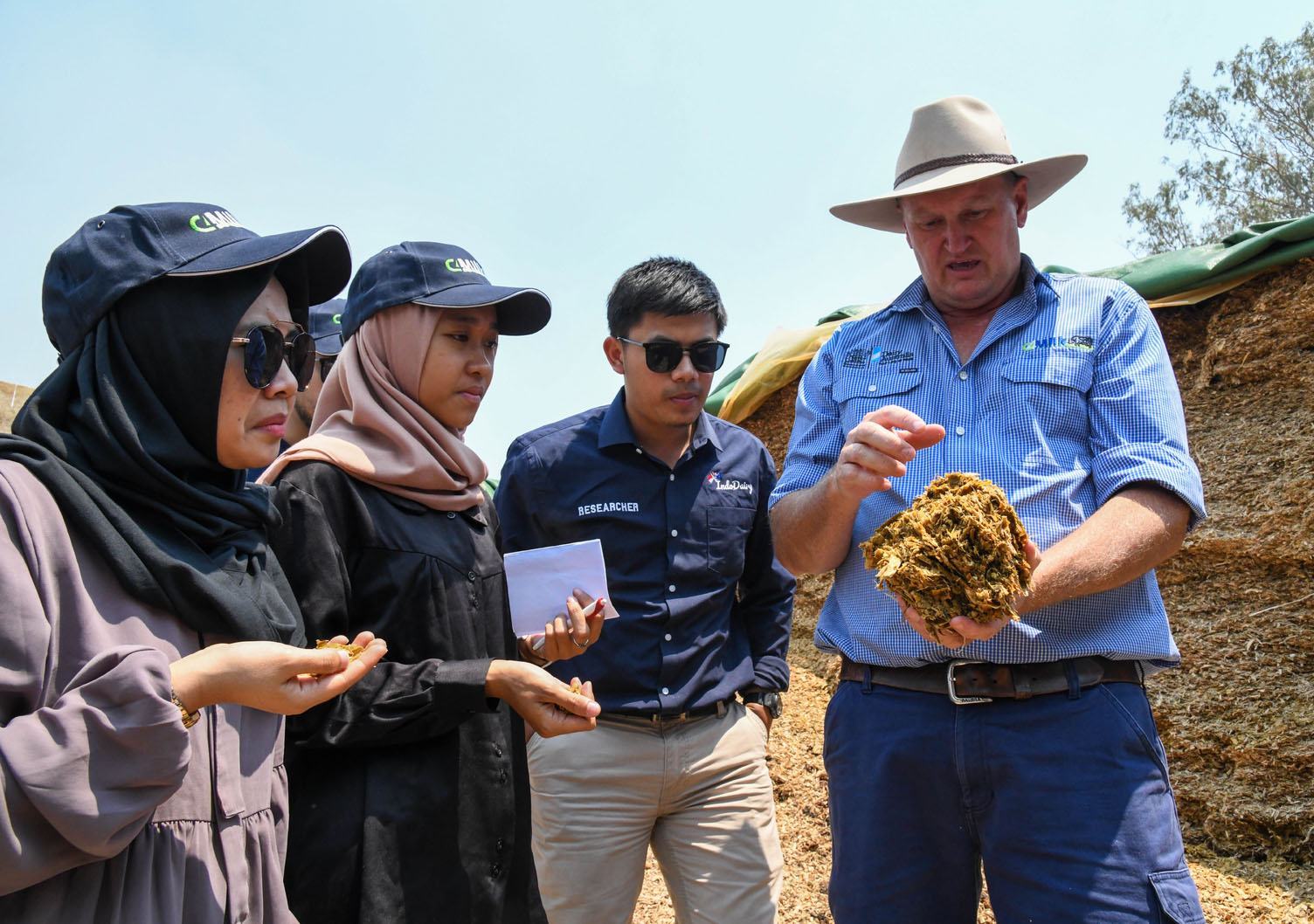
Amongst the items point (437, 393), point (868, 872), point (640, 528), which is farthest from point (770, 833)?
point (437, 393)

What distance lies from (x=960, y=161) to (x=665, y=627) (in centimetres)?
198

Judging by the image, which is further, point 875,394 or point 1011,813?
point 875,394

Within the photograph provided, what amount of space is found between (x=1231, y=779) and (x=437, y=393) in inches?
156

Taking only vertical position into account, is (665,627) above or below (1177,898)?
above

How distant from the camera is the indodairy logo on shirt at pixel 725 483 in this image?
3881 millimetres

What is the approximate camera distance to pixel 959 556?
237 centimetres

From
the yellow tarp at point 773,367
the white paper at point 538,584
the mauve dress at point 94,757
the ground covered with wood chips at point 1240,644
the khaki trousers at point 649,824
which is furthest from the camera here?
the yellow tarp at point 773,367

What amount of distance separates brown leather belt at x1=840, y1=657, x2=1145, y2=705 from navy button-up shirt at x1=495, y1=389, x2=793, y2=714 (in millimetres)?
1143

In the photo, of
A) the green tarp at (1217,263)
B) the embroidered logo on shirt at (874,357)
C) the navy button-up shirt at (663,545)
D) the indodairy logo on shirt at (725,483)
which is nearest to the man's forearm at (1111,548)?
the embroidered logo on shirt at (874,357)

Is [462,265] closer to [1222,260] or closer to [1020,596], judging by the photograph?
[1020,596]

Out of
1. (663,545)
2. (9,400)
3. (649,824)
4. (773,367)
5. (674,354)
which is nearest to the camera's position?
(649,824)

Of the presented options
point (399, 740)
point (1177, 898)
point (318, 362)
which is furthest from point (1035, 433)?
point (318, 362)

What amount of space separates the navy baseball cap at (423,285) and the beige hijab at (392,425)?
5 cm

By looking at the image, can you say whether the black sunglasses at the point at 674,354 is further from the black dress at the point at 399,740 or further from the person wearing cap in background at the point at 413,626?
the black dress at the point at 399,740
